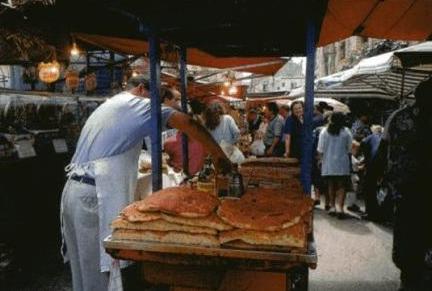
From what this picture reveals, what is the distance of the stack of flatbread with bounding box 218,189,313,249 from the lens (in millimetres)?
2645

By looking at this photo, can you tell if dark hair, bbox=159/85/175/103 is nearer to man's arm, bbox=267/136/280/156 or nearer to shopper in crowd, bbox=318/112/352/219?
shopper in crowd, bbox=318/112/352/219

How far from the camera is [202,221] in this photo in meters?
2.78

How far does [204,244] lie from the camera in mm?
2750

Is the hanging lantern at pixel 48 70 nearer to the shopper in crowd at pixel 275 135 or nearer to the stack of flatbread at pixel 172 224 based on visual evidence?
the shopper in crowd at pixel 275 135

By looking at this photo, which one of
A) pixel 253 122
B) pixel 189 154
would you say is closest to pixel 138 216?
pixel 189 154

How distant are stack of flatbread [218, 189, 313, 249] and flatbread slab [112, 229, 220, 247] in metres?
0.09

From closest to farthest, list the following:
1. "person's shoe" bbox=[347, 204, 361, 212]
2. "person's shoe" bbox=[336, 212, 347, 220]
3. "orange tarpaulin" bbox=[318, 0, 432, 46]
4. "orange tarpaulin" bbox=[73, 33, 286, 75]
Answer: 1. "orange tarpaulin" bbox=[318, 0, 432, 46]
2. "orange tarpaulin" bbox=[73, 33, 286, 75]
3. "person's shoe" bbox=[336, 212, 347, 220]
4. "person's shoe" bbox=[347, 204, 361, 212]

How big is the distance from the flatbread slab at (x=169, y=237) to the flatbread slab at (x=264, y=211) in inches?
7.0

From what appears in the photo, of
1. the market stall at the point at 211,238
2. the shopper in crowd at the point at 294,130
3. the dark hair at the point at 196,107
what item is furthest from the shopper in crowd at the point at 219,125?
the market stall at the point at 211,238

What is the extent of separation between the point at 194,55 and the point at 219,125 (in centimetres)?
152

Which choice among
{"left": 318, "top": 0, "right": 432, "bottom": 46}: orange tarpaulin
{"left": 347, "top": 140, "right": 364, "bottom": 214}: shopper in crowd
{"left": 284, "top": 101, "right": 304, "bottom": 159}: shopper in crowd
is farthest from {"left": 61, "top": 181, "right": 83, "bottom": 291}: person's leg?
{"left": 347, "top": 140, "right": 364, "bottom": 214}: shopper in crowd

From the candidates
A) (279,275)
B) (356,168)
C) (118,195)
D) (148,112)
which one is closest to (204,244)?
(279,275)

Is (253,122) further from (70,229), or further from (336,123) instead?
(70,229)

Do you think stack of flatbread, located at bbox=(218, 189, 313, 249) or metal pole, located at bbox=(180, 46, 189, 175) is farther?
metal pole, located at bbox=(180, 46, 189, 175)
